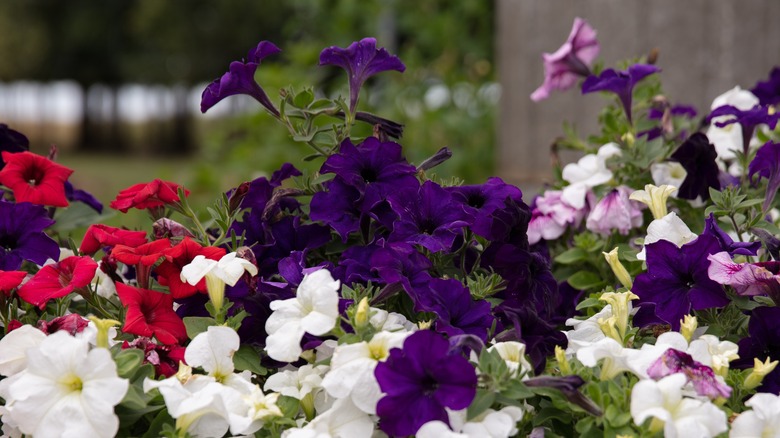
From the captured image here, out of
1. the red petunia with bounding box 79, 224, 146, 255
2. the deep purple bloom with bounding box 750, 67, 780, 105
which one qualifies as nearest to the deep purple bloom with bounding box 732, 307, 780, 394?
the red petunia with bounding box 79, 224, 146, 255

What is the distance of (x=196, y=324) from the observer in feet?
4.45

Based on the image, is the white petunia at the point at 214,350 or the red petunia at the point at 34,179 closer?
the white petunia at the point at 214,350

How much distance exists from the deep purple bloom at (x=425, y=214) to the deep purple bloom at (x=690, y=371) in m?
0.35

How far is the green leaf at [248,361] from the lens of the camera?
1.32 m

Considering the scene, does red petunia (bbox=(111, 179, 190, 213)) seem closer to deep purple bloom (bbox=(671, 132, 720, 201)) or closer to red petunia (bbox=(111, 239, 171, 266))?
red petunia (bbox=(111, 239, 171, 266))

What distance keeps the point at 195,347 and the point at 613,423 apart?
1.89 ft

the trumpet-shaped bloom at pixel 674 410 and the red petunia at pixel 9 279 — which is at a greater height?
the trumpet-shaped bloom at pixel 674 410

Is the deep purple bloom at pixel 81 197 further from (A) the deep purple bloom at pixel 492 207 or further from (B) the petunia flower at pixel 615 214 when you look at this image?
(B) the petunia flower at pixel 615 214

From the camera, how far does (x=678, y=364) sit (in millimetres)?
1166

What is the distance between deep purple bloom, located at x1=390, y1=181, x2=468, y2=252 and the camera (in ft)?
4.45

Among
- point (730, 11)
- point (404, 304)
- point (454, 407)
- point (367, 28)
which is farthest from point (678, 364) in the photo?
point (367, 28)

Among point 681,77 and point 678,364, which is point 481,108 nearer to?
point 681,77

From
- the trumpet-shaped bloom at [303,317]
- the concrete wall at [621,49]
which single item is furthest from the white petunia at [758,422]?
the concrete wall at [621,49]

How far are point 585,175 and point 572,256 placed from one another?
18 centimetres
